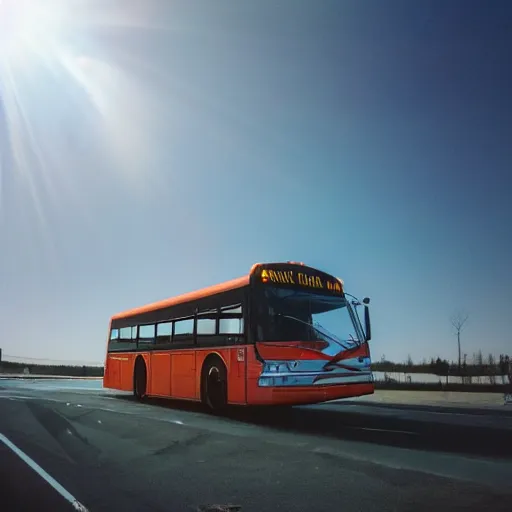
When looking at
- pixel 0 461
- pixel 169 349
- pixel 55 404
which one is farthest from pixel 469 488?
pixel 55 404

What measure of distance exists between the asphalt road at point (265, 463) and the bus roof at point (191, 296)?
10.4 feet

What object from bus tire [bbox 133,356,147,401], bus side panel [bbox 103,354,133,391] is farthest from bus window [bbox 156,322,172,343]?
bus side panel [bbox 103,354,133,391]

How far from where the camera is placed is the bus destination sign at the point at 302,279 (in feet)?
40.8

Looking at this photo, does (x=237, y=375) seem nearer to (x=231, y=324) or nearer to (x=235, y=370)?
(x=235, y=370)

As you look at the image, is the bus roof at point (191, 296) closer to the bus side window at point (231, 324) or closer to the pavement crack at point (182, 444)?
the bus side window at point (231, 324)

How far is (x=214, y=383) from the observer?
13.6 meters

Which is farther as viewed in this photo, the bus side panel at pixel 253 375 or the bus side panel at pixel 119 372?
the bus side panel at pixel 119 372

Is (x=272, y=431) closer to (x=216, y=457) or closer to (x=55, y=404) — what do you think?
(x=216, y=457)

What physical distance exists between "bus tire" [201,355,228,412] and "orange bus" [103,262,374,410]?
24mm

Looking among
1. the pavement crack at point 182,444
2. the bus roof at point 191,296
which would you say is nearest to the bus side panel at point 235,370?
the bus roof at point 191,296

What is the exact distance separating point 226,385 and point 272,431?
7.69 feet

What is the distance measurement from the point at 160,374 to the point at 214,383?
11.9ft

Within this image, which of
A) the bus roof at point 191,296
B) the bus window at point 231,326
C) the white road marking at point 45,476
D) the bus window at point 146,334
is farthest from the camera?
the bus window at point 146,334

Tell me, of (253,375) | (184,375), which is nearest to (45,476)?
(253,375)
